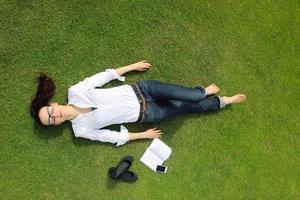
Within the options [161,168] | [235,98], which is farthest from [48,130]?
[235,98]

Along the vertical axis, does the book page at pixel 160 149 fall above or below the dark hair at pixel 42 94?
below

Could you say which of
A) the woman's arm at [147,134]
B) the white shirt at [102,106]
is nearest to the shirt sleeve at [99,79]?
the white shirt at [102,106]

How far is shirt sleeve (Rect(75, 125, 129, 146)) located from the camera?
558cm

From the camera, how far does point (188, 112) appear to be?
583 cm

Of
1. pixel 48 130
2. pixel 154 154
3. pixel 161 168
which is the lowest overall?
pixel 161 168

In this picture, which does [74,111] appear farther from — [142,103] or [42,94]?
[142,103]

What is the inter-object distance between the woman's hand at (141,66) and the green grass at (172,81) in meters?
0.10

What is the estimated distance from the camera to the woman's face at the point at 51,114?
5.27 meters

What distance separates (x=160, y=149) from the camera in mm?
5895

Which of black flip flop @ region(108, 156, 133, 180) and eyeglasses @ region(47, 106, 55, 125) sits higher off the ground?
eyeglasses @ region(47, 106, 55, 125)

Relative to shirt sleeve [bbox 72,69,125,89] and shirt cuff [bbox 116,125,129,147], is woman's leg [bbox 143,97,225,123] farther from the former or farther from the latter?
shirt sleeve [bbox 72,69,125,89]

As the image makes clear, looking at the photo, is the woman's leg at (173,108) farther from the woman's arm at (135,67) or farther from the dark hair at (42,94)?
the dark hair at (42,94)

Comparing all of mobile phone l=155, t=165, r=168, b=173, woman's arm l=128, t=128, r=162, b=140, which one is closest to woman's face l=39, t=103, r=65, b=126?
woman's arm l=128, t=128, r=162, b=140

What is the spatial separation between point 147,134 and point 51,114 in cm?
125
